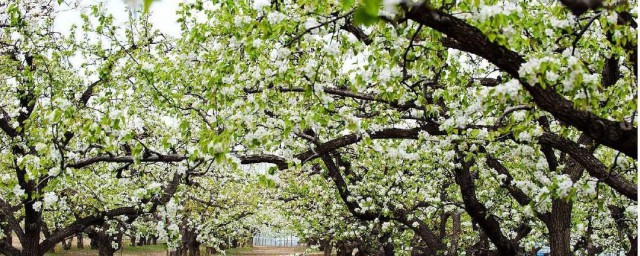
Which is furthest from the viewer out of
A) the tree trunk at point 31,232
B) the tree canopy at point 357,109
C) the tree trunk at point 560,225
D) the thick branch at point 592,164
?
the tree trunk at point 31,232

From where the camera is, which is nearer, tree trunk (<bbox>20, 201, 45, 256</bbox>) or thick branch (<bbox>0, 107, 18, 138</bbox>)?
thick branch (<bbox>0, 107, 18, 138</bbox>)

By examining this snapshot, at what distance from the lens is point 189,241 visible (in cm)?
3191

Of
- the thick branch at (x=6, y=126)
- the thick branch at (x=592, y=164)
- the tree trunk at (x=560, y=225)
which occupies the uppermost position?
the thick branch at (x=6, y=126)

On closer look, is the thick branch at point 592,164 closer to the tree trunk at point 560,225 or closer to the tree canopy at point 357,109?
the tree canopy at point 357,109

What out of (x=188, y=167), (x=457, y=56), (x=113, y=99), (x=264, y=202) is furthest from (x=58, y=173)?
(x=264, y=202)

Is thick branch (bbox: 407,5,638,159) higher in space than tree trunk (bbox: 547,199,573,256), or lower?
higher

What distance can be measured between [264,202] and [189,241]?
830 centimetres

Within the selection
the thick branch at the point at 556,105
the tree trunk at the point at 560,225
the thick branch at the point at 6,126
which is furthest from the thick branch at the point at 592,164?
the thick branch at the point at 6,126

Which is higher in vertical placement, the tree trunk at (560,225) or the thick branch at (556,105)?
the thick branch at (556,105)

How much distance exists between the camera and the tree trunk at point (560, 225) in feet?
33.1

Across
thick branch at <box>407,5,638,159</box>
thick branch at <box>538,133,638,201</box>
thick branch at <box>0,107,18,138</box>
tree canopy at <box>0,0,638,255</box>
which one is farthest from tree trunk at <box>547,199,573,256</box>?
thick branch at <box>0,107,18,138</box>

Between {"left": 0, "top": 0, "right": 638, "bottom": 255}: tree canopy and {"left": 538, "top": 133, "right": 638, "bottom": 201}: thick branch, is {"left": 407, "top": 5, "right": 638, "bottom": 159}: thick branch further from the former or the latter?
{"left": 538, "top": 133, "right": 638, "bottom": 201}: thick branch

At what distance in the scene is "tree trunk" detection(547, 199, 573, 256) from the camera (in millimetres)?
10102

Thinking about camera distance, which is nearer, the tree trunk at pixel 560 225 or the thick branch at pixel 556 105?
the thick branch at pixel 556 105
